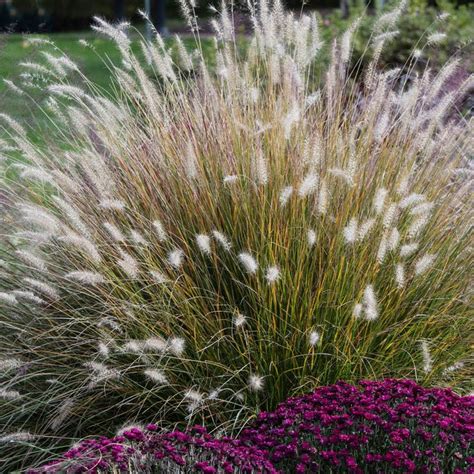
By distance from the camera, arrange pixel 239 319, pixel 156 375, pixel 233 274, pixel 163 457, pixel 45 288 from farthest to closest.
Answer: pixel 233 274 < pixel 45 288 < pixel 239 319 < pixel 156 375 < pixel 163 457

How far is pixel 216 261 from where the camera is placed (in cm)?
374

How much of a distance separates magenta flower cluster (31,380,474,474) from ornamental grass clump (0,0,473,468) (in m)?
0.30

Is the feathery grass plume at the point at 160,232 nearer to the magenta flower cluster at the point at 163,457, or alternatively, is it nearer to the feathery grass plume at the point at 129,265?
the feathery grass plume at the point at 129,265

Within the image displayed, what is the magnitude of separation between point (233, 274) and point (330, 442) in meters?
1.02

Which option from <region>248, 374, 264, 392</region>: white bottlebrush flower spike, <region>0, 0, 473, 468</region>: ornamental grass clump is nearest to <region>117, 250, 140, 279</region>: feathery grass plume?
<region>0, 0, 473, 468</region>: ornamental grass clump

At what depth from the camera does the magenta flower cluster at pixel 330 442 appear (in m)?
2.84

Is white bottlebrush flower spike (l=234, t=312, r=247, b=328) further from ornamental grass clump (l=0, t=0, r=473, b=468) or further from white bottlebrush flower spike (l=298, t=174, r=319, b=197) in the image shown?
white bottlebrush flower spike (l=298, t=174, r=319, b=197)

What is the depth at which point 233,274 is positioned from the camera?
12.5 ft

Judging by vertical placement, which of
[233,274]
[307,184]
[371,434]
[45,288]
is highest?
[307,184]

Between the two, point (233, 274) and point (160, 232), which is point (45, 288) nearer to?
point (160, 232)

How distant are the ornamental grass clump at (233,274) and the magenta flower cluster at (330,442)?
30cm

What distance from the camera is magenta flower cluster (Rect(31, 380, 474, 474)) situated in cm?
284

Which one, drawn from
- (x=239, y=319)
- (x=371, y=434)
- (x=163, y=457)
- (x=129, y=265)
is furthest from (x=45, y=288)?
(x=371, y=434)

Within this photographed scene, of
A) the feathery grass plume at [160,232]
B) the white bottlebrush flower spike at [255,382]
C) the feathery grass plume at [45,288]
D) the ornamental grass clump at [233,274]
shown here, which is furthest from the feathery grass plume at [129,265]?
the white bottlebrush flower spike at [255,382]
